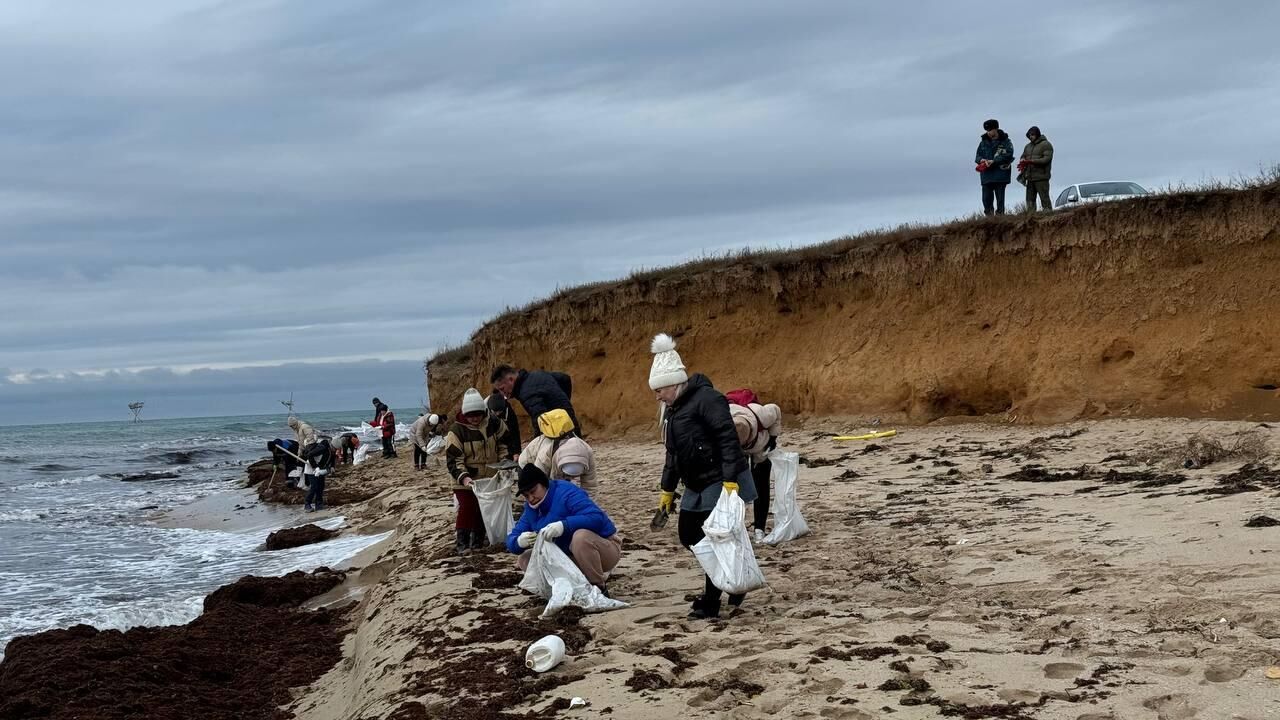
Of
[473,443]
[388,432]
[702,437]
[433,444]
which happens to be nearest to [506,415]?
[473,443]

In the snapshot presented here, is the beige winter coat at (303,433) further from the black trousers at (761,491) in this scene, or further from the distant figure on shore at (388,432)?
the black trousers at (761,491)

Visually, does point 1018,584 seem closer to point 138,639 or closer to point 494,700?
point 494,700

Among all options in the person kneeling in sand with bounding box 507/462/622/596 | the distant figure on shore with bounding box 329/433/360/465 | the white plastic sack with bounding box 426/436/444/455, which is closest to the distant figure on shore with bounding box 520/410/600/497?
the person kneeling in sand with bounding box 507/462/622/596

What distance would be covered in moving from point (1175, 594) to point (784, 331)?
13805 millimetres

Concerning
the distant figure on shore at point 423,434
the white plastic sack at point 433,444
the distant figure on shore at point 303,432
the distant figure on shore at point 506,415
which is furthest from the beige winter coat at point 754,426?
the white plastic sack at point 433,444

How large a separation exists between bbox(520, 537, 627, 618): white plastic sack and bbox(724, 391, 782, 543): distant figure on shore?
1852 millimetres

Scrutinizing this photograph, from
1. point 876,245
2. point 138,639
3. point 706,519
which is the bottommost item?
point 138,639

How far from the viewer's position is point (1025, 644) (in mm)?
4504

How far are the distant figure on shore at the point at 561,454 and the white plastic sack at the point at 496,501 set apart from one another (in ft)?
3.11

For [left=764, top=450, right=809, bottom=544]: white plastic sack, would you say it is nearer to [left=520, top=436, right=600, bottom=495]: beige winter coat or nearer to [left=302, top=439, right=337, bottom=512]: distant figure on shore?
[left=520, top=436, right=600, bottom=495]: beige winter coat

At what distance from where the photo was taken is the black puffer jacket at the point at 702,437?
5574 millimetres

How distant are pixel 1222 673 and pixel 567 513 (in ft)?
12.5

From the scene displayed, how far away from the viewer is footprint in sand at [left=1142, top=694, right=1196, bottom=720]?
3.55 metres

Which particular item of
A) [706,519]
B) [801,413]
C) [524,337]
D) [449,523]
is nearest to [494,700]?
[706,519]
